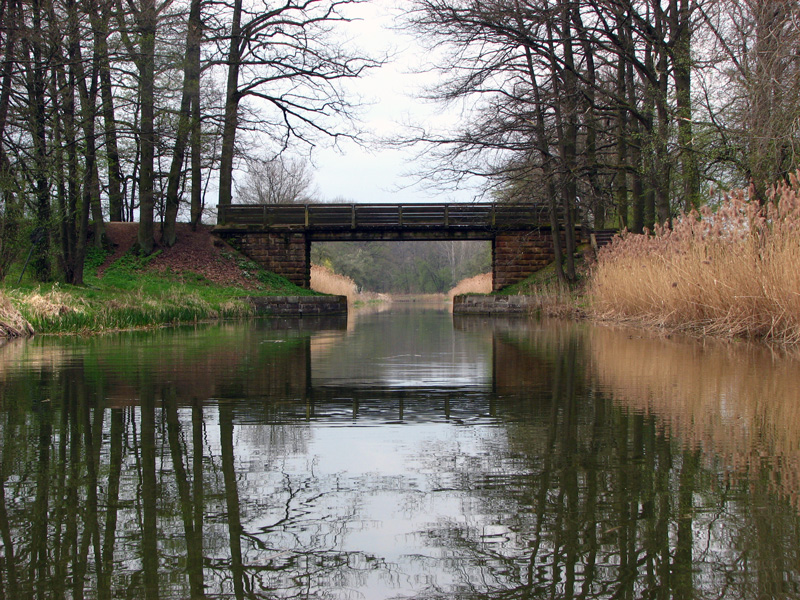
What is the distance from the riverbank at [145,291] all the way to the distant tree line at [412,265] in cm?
4369

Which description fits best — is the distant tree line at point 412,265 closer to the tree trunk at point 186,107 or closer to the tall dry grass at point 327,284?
the tall dry grass at point 327,284

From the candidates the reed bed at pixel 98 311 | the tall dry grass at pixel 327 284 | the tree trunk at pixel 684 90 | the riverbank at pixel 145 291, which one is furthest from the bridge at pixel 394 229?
the reed bed at pixel 98 311

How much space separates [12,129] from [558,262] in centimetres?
1699

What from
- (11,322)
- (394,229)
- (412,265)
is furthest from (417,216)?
(412,265)

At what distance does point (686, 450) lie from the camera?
3.48 metres

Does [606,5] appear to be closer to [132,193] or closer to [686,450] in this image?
[686,450]

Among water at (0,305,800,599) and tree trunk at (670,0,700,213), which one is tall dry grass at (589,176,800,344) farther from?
tree trunk at (670,0,700,213)

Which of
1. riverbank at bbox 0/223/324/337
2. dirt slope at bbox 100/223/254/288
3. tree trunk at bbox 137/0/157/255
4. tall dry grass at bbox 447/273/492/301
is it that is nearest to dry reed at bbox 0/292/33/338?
riverbank at bbox 0/223/324/337

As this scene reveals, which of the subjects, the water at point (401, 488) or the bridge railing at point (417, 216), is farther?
the bridge railing at point (417, 216)

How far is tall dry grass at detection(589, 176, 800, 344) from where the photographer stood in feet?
30.9

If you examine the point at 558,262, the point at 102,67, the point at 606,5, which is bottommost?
the point at 558,262

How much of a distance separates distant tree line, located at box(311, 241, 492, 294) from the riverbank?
143 feet

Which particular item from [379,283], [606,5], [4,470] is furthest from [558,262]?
[379,283]

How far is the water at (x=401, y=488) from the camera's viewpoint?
6.75ft
